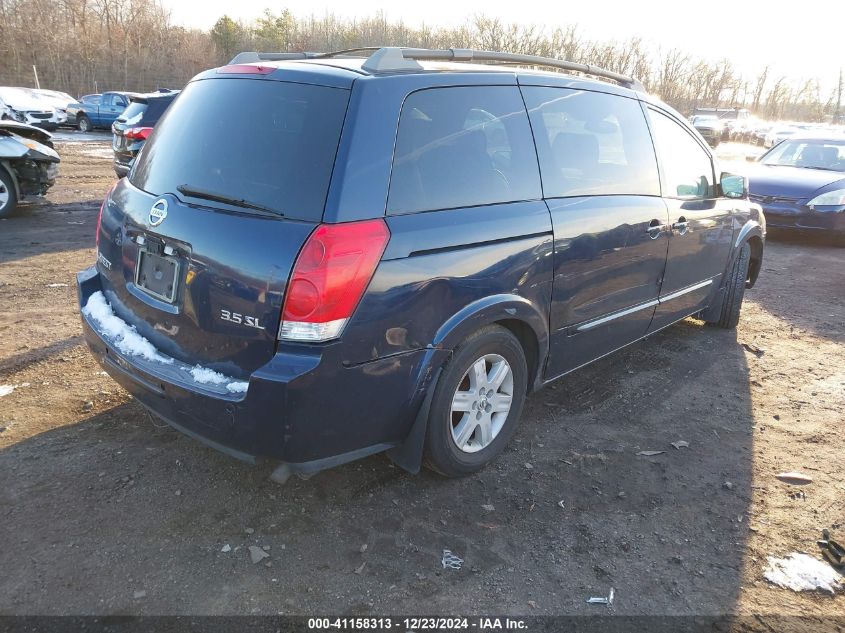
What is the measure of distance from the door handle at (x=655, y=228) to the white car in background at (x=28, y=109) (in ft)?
81.5

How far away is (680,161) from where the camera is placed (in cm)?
453

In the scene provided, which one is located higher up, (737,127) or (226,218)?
(226,218)

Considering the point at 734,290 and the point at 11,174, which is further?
the point at 11,174

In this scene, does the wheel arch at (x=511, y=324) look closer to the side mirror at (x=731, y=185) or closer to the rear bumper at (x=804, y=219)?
the side mirror at (x=731, y=185)

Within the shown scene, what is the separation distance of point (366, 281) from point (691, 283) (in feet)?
10.4

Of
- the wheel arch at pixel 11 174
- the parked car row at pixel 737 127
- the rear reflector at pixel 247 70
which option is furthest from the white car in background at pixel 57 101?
the rear reflector at pixel 247 70

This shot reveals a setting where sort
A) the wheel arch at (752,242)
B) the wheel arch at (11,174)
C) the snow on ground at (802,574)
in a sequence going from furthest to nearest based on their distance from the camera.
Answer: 1. the wheel arch at (11,174)
2. the wheel arch at (752,242)
3. the snow on ground at (802,574)

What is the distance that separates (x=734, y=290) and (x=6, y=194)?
30.1 feet

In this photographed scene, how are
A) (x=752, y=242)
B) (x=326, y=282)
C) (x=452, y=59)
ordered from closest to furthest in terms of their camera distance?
(x=326, y=282), (x=452, y=59), (x=752, y=242)

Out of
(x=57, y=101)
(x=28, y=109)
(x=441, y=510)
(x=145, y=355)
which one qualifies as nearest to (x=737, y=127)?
(x=57, y=101)

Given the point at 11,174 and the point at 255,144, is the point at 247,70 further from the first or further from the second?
the point at 11,174

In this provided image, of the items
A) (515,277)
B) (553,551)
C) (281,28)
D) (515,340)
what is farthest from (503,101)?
(281,28)

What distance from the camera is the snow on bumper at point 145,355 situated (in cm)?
256

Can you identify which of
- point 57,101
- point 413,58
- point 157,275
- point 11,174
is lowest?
point 57,101
